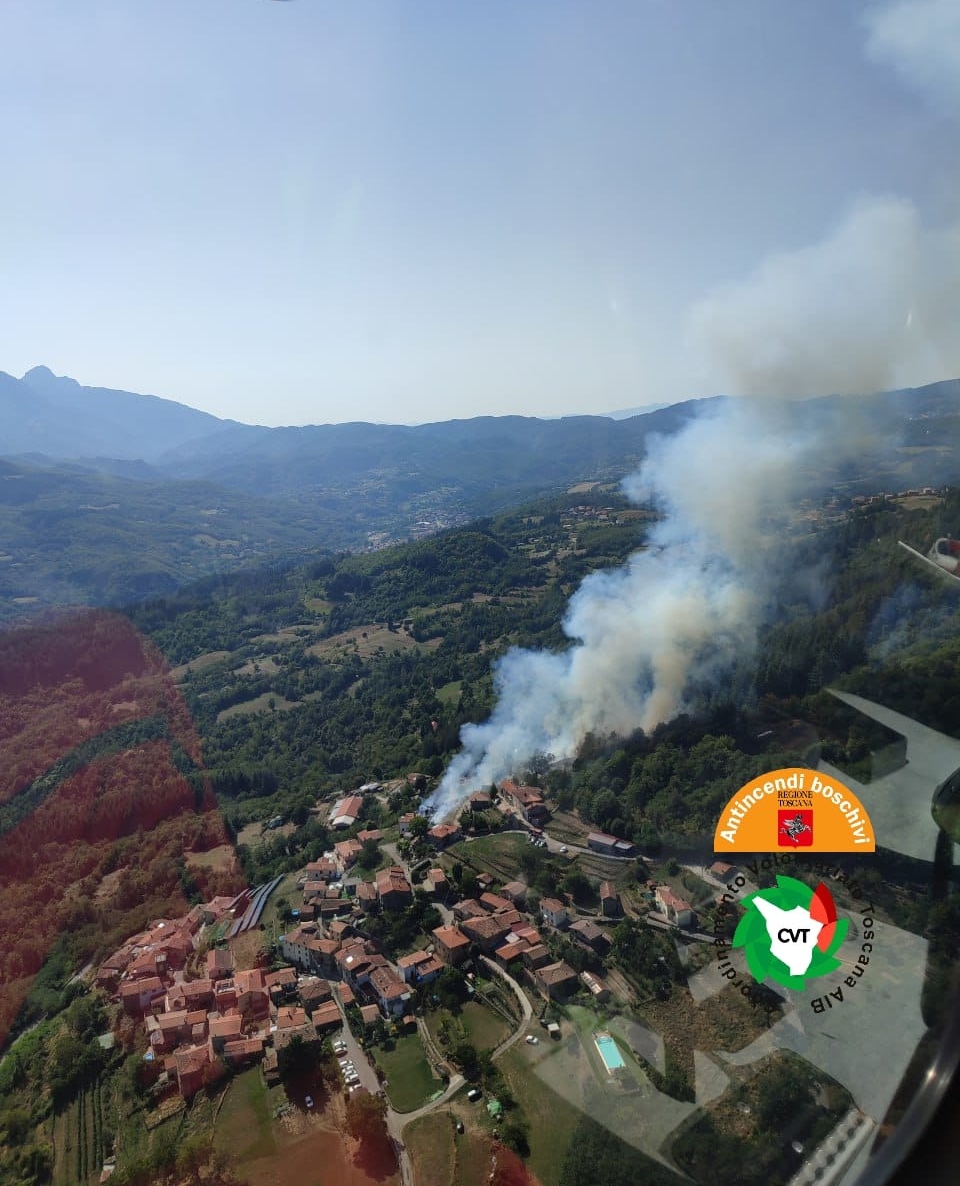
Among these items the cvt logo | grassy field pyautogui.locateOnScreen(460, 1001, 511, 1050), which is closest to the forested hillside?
the cvt logo

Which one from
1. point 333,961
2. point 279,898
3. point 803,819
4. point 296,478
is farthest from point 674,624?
point 296,478

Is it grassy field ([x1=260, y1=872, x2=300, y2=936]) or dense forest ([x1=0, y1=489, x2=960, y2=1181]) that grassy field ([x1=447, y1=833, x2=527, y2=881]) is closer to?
dense forest ([x1=0, y1=489, x2=960, y2=1181])

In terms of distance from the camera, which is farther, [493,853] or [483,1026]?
[493,853]

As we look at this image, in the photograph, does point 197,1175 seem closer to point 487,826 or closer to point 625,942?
point 625,942

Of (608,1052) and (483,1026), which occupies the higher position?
(608,1052)

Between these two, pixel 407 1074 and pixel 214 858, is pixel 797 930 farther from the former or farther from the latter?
pixel 214 858

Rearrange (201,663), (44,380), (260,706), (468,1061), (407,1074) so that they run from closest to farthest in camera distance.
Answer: (468,1061), (407,1074), (260,706), (201,663), (44,380)

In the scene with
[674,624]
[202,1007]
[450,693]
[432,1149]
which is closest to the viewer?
[432,1149]

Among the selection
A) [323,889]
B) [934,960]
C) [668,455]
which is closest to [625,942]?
[323,889]
